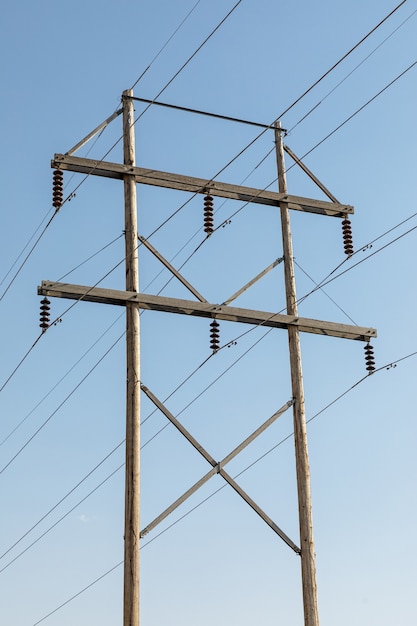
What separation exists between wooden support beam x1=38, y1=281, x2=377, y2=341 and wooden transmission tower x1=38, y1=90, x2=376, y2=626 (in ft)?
0.04

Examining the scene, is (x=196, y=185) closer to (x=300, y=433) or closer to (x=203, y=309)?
(x=203, y=309)

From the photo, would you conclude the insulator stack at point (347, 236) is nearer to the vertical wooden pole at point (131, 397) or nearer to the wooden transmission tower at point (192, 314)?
the wooden transmission tower at point (192, 314)

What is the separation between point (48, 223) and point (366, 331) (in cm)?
501

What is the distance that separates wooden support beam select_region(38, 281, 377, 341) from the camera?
17672 mm

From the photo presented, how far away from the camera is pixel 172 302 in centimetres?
1820

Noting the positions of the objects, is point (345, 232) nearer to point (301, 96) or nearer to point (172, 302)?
point (172, 302)

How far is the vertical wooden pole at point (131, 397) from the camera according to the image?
53.7 feet

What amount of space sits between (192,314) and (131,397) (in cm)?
175

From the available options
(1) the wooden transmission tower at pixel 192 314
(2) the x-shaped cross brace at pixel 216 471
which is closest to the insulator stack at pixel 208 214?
(1) the wooden transmission tower at pixel 192 314

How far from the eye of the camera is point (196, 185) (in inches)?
752

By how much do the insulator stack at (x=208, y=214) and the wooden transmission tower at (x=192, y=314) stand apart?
0.8 inches

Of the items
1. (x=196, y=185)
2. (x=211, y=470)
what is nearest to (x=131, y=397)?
(x=211, y=470)

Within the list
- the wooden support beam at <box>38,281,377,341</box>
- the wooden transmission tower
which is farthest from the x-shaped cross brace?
the wooden support beam at <box>38,281,377,341</box>

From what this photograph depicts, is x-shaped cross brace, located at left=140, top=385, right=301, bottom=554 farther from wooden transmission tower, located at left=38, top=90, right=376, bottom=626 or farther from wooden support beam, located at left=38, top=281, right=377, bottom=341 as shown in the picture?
wooden support beam, located at left=38, top=281, right=377, bottom=341
